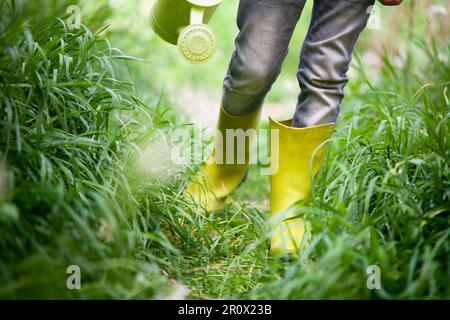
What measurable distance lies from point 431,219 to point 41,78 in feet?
3.64

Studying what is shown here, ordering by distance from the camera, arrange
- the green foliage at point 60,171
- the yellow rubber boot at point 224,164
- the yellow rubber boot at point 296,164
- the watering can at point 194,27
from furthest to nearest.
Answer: the yellow rubber boot at point 224,164
the yellow rubber boot at point 296,164
the watering can at point 194,27
the green foliage at point 60,171

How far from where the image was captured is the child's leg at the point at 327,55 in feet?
5.89

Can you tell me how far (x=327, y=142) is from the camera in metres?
1.95

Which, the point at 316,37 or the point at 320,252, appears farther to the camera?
the point at 316,37

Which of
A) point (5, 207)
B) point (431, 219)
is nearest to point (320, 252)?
point (431, 219)

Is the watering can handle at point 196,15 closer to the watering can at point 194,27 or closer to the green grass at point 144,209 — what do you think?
the watering can at point 194,27

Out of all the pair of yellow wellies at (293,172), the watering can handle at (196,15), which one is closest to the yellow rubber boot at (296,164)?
the pair of yellow wellies at (293,172)

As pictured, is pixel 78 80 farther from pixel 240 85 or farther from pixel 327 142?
pixel 327 142

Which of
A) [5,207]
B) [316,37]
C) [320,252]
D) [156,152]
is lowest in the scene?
[320,252]

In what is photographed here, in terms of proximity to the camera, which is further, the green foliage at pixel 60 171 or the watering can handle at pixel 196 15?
the watering can handle at pixel 196 15

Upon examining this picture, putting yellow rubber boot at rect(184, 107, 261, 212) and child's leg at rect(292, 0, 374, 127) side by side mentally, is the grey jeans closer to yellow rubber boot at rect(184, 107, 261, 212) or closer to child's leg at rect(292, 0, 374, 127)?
child's leg at rect(292, 0, 374, 127)

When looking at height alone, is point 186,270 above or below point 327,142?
below

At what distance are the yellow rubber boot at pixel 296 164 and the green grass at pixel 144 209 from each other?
0.06m

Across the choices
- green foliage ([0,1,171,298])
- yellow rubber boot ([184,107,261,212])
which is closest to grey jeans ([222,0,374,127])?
yellow rubber boot ([184,107,261,212])
